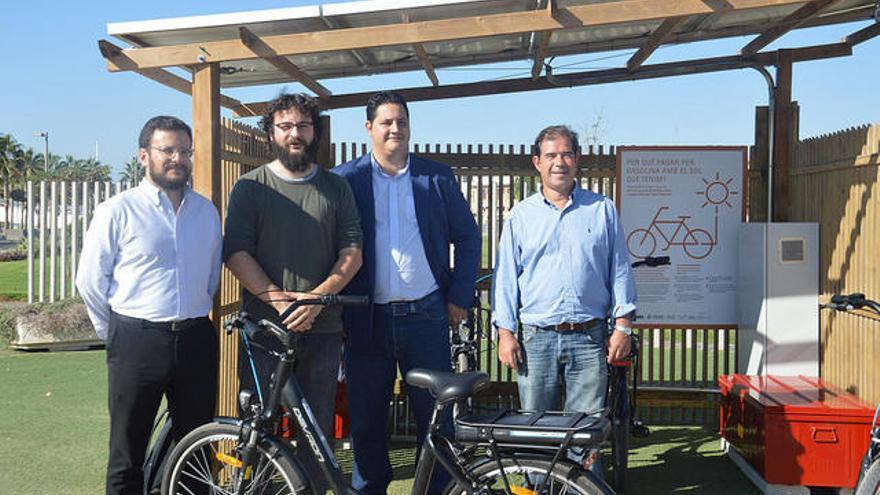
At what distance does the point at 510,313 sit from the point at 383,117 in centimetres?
115

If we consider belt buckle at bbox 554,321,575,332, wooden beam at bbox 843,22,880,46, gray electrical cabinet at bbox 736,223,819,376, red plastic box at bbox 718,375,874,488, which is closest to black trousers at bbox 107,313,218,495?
belt buckle at bbox 554,321,575,332

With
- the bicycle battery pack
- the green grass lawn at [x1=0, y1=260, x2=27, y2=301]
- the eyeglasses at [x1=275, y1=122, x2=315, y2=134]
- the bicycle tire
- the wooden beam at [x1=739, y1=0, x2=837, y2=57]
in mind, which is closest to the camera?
the bicycle battery pack

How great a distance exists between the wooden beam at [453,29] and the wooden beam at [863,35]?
1916 mm

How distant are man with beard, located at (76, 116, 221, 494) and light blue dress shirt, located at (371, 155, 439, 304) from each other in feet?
2.74

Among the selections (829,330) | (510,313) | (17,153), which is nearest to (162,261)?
(510,313)

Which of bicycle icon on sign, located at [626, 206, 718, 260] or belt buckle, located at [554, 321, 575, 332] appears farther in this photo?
bicycle icon on sign, located at [626, 206, 718, 260]

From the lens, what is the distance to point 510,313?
458 cm

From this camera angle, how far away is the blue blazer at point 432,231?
4.58 metres

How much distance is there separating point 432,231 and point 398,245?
0.19 meters

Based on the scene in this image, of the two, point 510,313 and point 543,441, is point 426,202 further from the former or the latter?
point 543,441

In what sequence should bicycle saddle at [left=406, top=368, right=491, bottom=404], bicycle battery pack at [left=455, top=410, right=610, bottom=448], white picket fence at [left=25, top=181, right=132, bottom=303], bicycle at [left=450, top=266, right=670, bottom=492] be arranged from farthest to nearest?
white picket fence at [left=25, top=181, right=132, bottom=303], bicycle at [left=450, top=266, right=670, bottom=492], bicycle saddle at [left=406, top=368, right=491, bottom=404], bicycle battery pack at [left=455, top=410, right=610, bottom=448]

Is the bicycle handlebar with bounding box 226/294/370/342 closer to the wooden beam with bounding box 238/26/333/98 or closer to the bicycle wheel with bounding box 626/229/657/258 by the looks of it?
the wooden beam with bounding box 238/26/333/98

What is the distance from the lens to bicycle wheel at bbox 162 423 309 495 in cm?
400

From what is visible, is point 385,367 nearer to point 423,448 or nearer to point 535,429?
point 423,448
